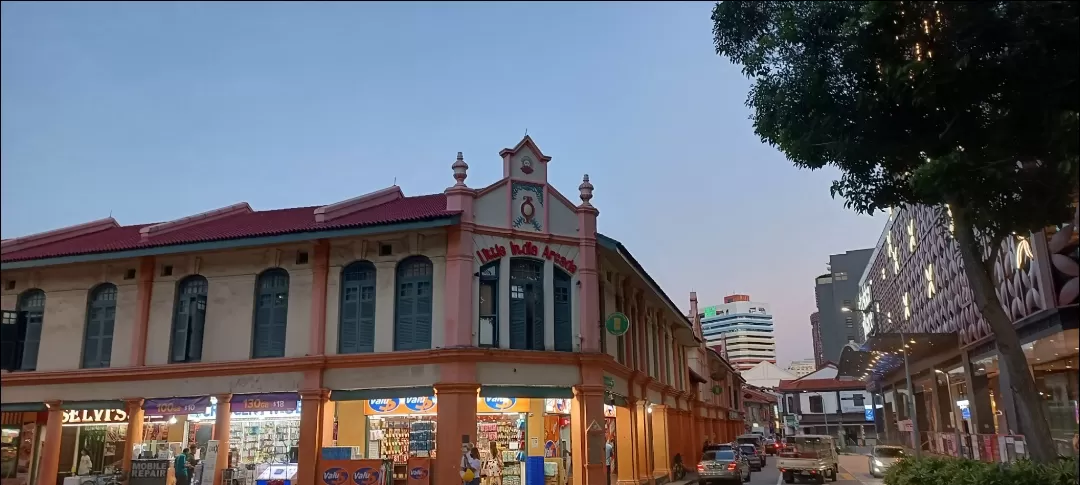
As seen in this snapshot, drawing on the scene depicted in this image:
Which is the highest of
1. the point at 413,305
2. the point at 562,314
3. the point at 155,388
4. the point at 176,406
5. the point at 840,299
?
the point at 840,299

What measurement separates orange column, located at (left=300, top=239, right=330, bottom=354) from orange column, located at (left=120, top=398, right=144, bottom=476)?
5739 millimetres

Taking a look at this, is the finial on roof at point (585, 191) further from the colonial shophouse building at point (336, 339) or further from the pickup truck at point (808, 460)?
the pickup truck at point (808, 460)

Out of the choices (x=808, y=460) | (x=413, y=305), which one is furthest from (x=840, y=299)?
(x=413, y=305)

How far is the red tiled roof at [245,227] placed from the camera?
2434cm

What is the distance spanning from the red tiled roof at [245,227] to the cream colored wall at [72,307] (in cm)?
71

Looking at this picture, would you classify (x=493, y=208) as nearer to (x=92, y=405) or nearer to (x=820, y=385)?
(x=92, y=405)

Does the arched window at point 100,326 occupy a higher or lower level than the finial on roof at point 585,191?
lower

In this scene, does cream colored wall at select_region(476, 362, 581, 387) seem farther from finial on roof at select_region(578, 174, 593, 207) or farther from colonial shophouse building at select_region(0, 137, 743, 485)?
finial on roof at select_region(578, 174, 593, 207)

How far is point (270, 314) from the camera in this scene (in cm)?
2459

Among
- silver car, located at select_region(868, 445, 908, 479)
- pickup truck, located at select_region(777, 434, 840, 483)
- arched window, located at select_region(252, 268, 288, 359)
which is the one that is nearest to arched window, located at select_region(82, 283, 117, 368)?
arched window, located at select_region(252, 268, 288, 359)

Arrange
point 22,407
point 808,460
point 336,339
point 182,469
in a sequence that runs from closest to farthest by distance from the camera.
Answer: point 182,469 < point 336,339 < point 22,407 < point 808,460

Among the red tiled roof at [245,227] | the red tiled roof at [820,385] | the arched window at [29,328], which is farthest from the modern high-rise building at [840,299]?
the arched window at [29,328]

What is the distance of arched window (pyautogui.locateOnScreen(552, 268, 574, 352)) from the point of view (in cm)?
2412

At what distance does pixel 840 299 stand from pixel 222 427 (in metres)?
97.2
